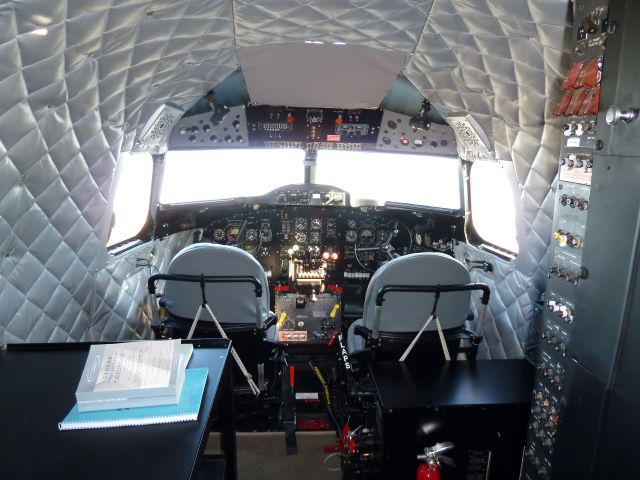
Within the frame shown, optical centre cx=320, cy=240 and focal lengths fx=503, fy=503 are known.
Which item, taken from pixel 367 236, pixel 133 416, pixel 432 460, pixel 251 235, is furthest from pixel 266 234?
pixel 133 416

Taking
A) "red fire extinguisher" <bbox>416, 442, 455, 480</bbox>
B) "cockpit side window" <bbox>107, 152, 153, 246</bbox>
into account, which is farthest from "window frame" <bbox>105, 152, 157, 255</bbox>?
"red fire extinguisher" <bbox>416, 442, 455, 480</bbox>

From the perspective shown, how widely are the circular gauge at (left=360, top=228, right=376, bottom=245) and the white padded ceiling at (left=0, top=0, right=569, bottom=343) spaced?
5.47 ft

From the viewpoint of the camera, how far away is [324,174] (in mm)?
5324

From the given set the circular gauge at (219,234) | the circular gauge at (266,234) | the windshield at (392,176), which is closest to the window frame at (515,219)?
the windshield at (392,176)

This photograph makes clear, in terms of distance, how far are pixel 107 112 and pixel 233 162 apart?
226 centimetres

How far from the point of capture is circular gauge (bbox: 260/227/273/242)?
5.04m

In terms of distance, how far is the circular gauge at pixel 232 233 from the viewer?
198 inches

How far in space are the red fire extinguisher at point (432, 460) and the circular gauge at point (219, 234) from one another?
304 centimetres

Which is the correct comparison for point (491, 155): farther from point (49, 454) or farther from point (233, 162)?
point (49, 454)

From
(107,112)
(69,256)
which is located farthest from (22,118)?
(69,256)

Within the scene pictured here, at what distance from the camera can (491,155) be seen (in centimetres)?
391

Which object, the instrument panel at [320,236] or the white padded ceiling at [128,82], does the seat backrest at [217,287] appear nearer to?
the white padded ceiling at [128,82]

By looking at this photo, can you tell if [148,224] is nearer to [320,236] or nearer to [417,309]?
[320,236]

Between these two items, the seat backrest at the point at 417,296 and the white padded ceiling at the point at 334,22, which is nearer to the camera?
the white padded ceiling at the point at 334,22
